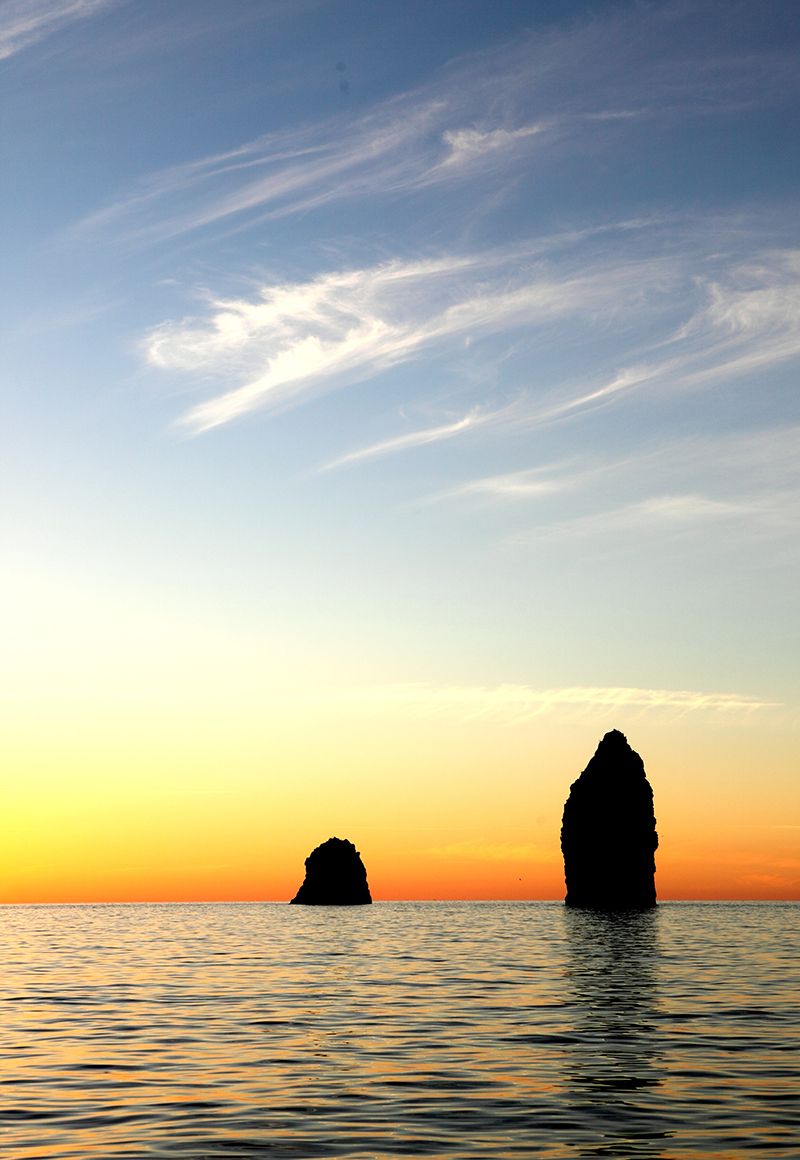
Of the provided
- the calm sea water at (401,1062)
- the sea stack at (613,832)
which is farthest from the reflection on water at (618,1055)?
the sea stack at (613,832)

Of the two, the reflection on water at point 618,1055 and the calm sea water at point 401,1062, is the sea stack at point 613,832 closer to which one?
the reflection on water at point 618,1055

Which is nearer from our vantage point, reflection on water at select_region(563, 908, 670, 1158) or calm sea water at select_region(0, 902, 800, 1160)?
calm sea water at select_region(0, 902, 800, 1160)

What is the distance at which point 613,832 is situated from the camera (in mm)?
167000

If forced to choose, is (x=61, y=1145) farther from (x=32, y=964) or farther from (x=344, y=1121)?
(x=32, y=964)

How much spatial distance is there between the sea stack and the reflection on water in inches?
4577

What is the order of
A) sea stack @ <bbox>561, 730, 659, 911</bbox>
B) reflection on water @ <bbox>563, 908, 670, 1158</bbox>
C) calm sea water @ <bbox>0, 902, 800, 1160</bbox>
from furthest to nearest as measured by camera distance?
sea stack @ <bbox>561, 730, 659, 911</bbox> → reflection on water @ <bbox>563, 908, 670, 1158</bbox> → calm sea water @ <bbox>0, 902, 800, 1160</bbox>

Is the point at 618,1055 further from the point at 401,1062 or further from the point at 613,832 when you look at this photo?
the point at 613,832

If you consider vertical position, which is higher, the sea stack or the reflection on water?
the sea stack

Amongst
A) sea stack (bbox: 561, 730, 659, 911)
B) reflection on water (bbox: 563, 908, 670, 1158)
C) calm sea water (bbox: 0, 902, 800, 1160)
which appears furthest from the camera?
sea stack (bbox: 561, 730, 659, 911)

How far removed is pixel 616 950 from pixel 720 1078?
141 ft

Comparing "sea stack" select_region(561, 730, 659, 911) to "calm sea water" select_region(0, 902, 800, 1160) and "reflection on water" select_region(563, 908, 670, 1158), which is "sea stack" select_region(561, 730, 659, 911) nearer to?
"reflection on water" select_region(563, 908, 670, 1158)

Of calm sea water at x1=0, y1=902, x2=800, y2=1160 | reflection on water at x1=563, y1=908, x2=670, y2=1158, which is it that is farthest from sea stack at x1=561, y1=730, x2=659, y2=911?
calm sea water at x1=0, y1=902, x2=800, y2=1160

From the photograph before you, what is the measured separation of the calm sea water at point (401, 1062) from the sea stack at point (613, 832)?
391 feet

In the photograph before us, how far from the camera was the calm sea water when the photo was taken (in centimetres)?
1706
